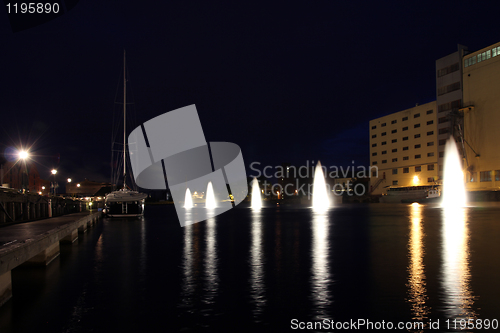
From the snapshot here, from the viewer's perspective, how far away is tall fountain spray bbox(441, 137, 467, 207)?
3565 inches

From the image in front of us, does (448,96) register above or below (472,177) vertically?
above

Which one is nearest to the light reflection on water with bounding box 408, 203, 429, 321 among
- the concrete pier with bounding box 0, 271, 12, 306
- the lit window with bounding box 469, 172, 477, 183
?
the concrete pier with bounding box 0, 271, 12, 306

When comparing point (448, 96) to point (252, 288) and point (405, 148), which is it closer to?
point (405, 148)

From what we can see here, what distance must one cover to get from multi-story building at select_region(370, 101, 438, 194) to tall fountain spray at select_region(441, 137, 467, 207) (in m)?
A: 10.0

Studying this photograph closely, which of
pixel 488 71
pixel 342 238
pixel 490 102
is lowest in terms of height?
pixel 342 238

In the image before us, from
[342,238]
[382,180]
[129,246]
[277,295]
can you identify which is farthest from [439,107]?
[277,295]

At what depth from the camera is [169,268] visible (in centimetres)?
1410

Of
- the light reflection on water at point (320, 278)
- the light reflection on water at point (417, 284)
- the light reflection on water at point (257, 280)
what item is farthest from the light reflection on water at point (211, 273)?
the light reflection on water at point (417, 284)

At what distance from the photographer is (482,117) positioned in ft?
308

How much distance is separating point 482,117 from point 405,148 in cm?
3147

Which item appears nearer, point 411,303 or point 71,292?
point 411,303

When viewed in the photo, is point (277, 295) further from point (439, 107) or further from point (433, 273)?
point (439, 107)

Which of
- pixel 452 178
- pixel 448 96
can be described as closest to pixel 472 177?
pixel 452 178

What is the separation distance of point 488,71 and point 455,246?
290ft
